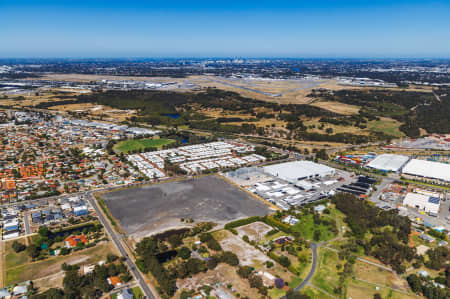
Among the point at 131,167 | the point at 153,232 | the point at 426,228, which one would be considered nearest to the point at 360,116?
the point at 426,228

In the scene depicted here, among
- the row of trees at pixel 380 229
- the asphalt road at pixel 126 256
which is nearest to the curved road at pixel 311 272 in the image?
the row of trees at pixel 380 229

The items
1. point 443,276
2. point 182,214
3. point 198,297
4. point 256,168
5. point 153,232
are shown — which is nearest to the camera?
point 198,297

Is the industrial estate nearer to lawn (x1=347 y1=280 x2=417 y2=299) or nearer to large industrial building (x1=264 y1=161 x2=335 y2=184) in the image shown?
lawn (x1=347 y1=280 x2=417 y2=299)

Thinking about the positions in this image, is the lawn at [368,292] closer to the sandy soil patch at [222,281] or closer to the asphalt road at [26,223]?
the sandy soil patch at [222,281]

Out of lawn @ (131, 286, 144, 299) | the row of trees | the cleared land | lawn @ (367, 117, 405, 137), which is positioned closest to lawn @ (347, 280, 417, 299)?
the row of trees

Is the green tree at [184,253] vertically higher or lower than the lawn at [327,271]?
higher

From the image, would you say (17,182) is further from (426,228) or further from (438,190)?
(438,190)

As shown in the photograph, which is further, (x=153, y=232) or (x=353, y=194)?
(x=353, y=194)
